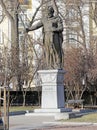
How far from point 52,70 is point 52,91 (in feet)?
3.77

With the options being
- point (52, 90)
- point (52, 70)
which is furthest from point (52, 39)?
point (52, 90)

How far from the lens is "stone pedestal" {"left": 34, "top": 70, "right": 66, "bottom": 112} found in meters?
30.8

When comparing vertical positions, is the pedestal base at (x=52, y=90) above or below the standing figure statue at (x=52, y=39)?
below

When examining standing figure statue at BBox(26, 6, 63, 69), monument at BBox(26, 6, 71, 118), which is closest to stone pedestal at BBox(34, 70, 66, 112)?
monument at BBox(26, 6, 71, 118)

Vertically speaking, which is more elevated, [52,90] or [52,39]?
[52,39]

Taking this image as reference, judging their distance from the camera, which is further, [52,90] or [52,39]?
[52,39]

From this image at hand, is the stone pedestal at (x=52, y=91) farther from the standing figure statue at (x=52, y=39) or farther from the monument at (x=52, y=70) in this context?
the standing figure statue at (x=52, y=39)

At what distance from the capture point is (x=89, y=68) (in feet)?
160

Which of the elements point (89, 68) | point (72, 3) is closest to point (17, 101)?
point (89, 68)

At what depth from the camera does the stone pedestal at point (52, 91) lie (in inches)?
1211

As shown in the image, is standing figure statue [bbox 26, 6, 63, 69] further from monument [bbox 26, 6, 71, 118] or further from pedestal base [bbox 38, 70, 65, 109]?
pedestal base [bbox 38, 70, 65, 109]

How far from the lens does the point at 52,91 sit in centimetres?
3088

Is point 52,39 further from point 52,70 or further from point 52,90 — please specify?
point 52,90

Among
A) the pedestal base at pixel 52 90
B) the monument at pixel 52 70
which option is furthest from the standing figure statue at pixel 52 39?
the pedestal base at pixel 52 90
